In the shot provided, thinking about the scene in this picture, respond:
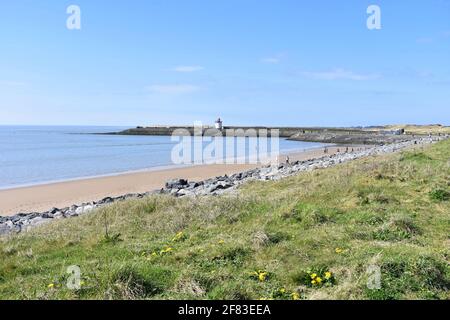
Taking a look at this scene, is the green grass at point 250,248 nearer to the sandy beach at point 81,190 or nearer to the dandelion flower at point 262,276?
the dandelion flower at point 262,276

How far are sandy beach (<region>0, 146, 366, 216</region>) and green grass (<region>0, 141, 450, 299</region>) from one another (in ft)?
34.1

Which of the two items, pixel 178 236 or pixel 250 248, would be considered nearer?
pixel 250 248

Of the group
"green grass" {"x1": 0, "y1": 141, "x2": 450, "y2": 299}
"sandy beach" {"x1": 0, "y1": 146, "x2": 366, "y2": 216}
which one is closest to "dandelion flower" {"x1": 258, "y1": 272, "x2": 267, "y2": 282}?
"green grass" {"x1": 0, "y1": 141, "x2": 450, "y2": 299}

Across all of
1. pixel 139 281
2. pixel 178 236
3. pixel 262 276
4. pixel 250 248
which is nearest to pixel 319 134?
pixel 178 236

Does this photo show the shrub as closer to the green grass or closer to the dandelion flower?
the green grass

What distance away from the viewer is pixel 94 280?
5945 mm

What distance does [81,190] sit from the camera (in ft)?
82.5

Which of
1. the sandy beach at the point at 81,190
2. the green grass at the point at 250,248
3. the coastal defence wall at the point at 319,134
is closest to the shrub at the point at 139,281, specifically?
the green grass at the point at 250,248

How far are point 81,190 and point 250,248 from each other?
65.5ft

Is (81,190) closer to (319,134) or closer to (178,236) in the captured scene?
(178,236)

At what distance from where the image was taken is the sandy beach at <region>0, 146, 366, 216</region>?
2084 cm

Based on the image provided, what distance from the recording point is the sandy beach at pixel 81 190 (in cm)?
2084
